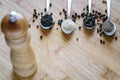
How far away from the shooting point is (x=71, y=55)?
928 mm

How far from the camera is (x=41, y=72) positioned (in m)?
0.90

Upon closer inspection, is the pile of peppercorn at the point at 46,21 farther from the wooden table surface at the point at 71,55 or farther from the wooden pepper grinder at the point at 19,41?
the wooden pepper grinder at the point at 19,41

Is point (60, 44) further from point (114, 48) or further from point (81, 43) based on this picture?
point (114, 48)

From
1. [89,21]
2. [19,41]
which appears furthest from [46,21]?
[19,41]

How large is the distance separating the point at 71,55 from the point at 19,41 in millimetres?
270

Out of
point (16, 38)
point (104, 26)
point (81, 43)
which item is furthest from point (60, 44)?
point (16, 38)

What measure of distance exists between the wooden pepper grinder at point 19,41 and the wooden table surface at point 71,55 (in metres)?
0.06

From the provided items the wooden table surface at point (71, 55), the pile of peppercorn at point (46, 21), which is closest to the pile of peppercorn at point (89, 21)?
the wooden table surface at point (71, 55)

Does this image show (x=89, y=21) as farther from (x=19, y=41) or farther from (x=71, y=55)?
(x=19, y=41)

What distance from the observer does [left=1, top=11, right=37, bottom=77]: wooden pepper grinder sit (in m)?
0.68

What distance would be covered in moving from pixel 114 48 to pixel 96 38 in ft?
0.25

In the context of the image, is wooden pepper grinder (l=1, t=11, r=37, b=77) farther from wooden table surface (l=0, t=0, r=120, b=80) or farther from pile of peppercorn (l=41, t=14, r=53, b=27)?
pile of peppercorn (l=41, t=14, r=53, b=27)

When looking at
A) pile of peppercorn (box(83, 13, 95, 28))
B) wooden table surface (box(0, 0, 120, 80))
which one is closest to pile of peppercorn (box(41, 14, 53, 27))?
wooden table surface (box(0, 0, 120, 80))

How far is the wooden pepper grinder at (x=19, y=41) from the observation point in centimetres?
68
